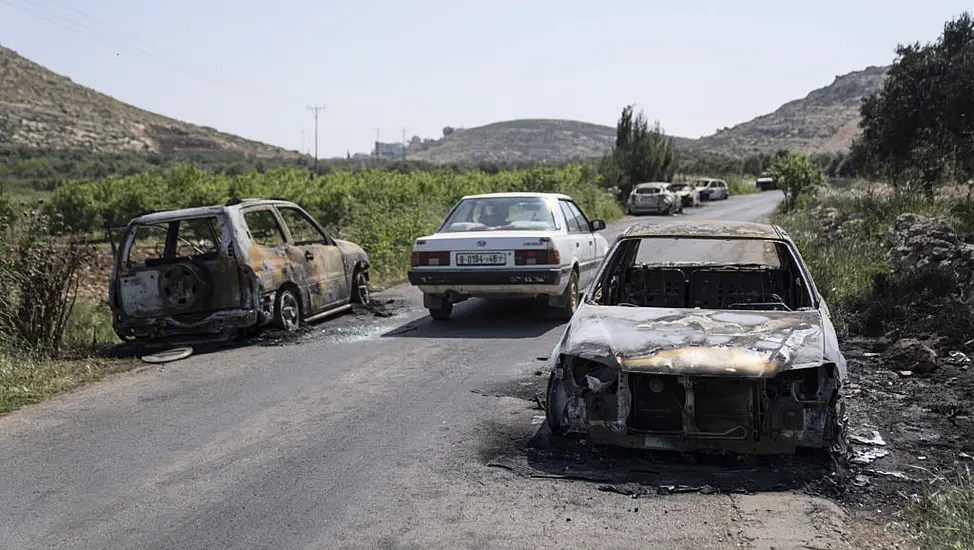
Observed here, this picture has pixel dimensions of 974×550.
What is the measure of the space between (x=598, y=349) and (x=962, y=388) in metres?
3.43

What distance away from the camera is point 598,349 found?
5.20 m

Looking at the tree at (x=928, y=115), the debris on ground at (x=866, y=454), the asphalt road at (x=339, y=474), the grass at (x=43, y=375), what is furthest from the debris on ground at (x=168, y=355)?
the tree at (x=928, y=115)

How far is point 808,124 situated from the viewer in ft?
517

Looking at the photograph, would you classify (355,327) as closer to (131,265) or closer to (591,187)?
(131,265)

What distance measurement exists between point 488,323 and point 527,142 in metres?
173

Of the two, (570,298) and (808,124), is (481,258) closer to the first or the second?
(570,298)

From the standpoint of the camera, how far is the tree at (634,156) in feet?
147

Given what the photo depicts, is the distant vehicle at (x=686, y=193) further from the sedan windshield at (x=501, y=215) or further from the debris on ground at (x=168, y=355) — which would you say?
the debris on ground at (x=168, y=355)

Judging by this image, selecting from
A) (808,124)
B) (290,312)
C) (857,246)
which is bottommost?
(290,312)

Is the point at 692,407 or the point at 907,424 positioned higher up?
the point at 692,407

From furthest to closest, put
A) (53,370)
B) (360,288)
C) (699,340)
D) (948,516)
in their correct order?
1. (360,288)
2. (53,370)
3. (699,340)
4. (948,516)

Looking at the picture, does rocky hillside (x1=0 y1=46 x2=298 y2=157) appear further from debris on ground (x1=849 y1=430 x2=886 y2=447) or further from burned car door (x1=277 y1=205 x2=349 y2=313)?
debris on ground (x1=849 y1=430 x2=886 y2=447)

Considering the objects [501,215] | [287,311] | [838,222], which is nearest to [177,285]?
[287,311]

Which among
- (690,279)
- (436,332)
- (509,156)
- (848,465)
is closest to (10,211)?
(436,332)
